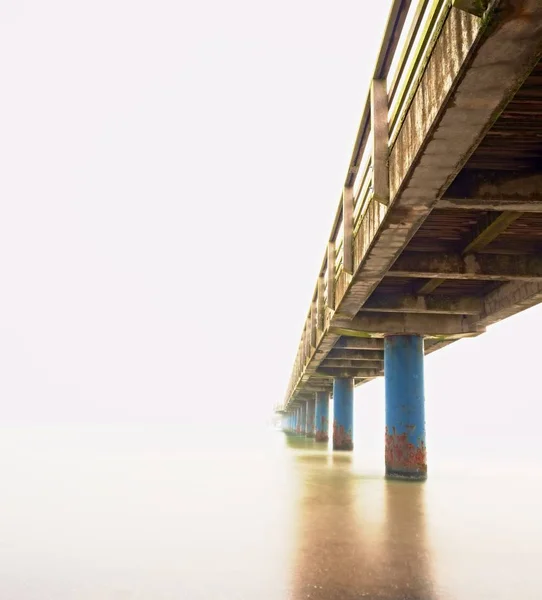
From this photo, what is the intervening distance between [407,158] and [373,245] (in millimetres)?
2287

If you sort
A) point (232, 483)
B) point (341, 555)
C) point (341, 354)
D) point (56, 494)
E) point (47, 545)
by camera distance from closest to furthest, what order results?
point (341, 555) → point (47, 545) → point (56, 494) → point (232, 483) → point (341, 354)

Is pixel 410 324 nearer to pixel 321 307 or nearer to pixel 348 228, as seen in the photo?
pixel 321 307

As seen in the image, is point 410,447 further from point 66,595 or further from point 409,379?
point 66,595

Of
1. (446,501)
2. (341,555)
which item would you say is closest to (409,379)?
(446,501)

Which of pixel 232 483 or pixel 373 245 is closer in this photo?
pixel 373 245

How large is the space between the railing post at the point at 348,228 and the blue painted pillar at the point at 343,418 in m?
18.6

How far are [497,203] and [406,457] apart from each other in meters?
9.79

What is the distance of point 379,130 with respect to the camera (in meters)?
7.36

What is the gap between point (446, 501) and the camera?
11.2 metres

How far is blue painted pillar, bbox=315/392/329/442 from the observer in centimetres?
3635

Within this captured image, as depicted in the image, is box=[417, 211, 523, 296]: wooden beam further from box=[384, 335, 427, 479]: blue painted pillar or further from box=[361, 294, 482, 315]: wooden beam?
box=[384, 335, 427, 479]: blue painted pillar

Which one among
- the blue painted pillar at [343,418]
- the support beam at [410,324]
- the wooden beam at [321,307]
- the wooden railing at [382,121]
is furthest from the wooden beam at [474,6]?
the blue painted pillar at [343,418]

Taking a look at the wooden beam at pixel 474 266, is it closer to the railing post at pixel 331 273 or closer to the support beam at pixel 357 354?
the railing post at pixel 331 273

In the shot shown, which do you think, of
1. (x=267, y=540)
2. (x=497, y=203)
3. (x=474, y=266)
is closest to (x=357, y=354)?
(x=474, y=266)
